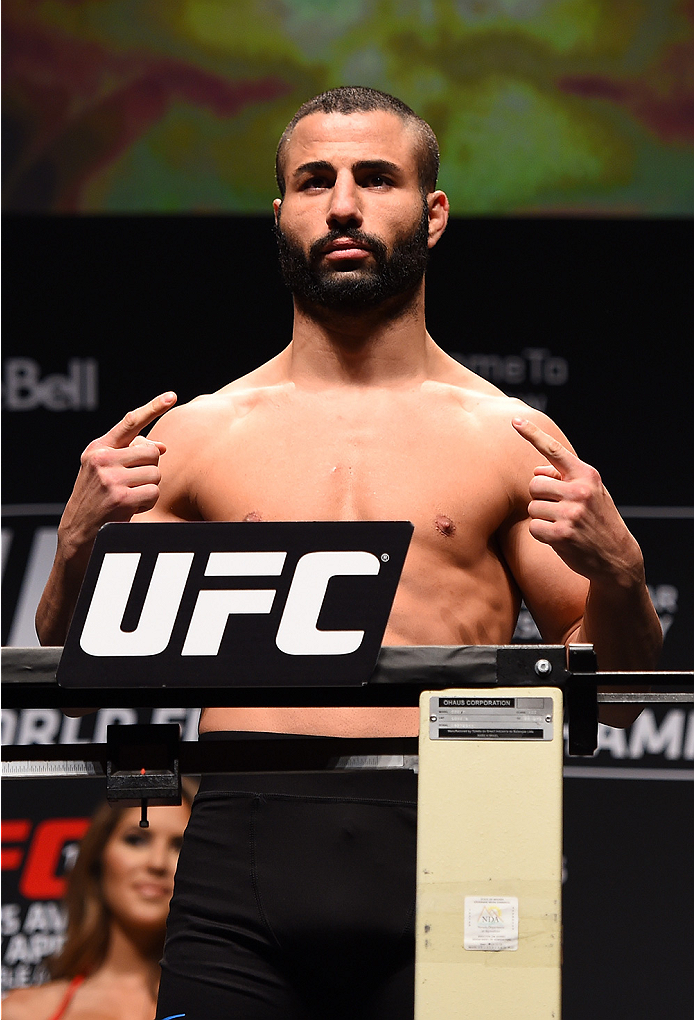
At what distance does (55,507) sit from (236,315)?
0.64 meters

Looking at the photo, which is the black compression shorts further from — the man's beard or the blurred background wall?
the blurred background wall

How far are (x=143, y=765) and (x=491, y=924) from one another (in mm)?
356

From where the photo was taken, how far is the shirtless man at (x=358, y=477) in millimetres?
1552

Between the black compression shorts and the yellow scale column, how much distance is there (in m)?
0.50

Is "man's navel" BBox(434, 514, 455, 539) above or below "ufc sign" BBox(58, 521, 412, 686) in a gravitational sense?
above

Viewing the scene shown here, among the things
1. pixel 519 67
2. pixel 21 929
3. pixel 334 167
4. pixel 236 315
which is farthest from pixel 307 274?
pixel 21 929

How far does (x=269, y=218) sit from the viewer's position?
3154mm

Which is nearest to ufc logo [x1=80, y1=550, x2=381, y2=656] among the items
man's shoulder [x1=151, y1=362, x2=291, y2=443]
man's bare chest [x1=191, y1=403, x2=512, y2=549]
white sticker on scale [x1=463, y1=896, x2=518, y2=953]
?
white sticker on scale [x1=463, y1=896, x2=518, y2=953]

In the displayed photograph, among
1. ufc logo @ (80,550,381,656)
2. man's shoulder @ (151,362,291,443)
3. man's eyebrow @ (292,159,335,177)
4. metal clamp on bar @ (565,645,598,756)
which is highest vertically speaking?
man's eyebrow @ (292,159,335,177)

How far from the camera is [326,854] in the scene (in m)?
1.59

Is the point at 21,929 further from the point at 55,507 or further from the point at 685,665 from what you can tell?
the point at 685,665

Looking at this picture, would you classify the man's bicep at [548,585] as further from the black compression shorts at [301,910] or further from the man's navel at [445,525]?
the black compression shorts at [301,910]

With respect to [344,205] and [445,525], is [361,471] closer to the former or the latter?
[445,525]

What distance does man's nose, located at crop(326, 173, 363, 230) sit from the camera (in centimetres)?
186
